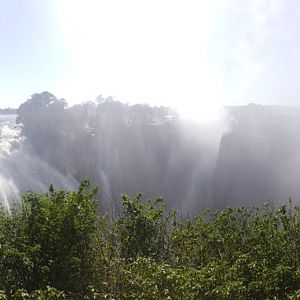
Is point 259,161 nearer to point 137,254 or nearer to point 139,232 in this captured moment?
point 139,232

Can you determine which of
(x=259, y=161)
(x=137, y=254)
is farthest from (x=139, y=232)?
(x=259, y=161)

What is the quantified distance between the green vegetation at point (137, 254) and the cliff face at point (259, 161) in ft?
135

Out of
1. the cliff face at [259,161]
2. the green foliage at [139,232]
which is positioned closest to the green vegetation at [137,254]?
the green foliage at [139,232]

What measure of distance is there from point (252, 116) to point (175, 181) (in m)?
15.8

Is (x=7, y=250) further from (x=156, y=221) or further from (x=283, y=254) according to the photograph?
(x=283, y=254)

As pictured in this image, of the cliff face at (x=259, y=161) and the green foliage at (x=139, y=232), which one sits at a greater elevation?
the green foliage at (x=139, y=232)

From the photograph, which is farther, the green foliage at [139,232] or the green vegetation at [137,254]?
the green foliage at [139,232]

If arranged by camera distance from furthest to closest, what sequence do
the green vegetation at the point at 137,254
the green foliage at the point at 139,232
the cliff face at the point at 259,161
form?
the cliff face at the point at 259,161 → the green foliage at the point at 139,232 → the green vegetation at the point at 137,254

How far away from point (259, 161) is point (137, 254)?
158ft

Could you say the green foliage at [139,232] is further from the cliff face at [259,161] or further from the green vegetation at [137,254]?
the cliff face at [259,161]

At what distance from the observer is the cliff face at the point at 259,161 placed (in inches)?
2082

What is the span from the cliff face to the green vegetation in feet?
135

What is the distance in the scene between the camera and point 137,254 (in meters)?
10.7

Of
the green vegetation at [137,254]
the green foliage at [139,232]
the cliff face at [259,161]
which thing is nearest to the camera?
the green vegetation at [137,254]
